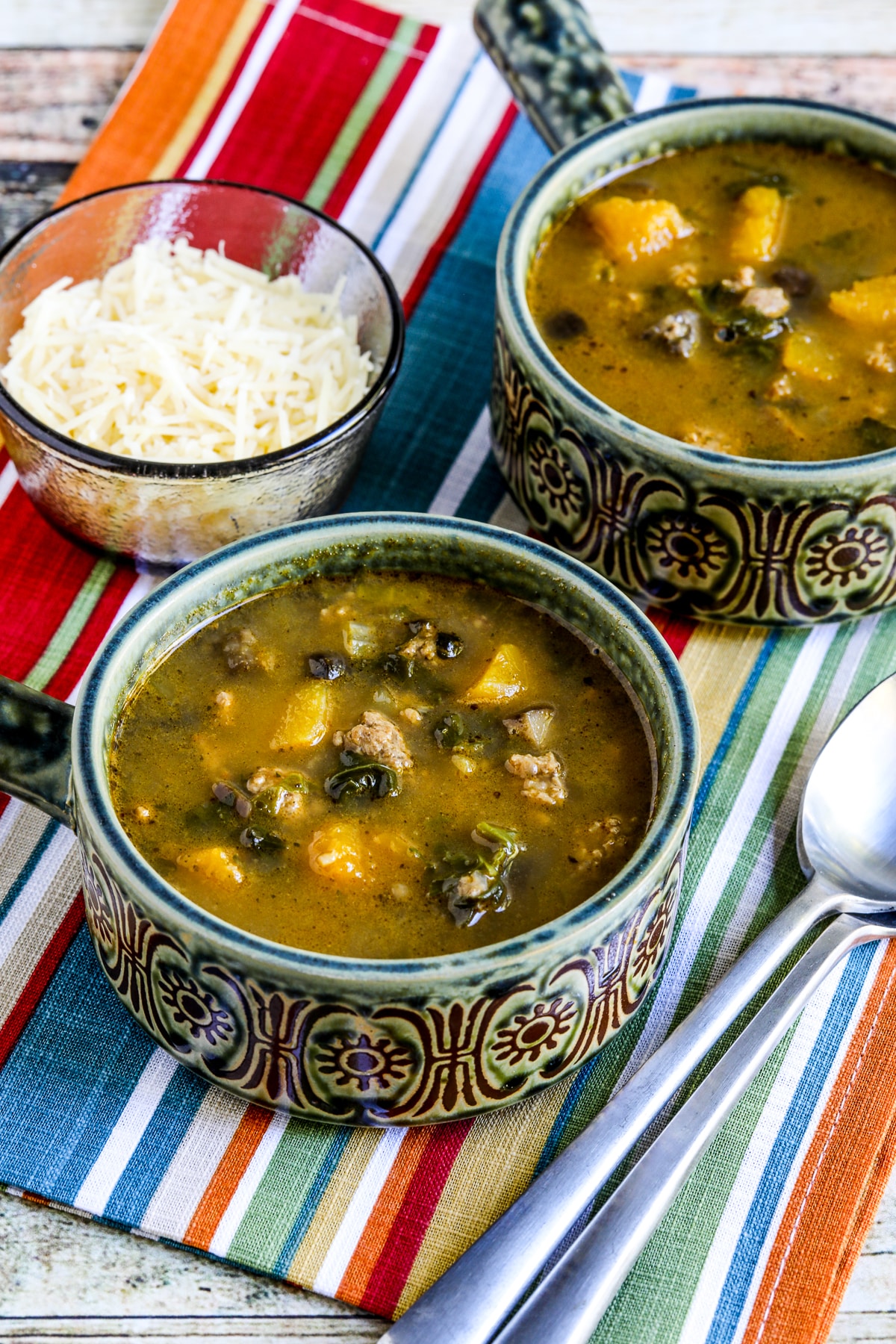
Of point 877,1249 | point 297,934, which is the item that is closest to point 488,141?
point 297,934

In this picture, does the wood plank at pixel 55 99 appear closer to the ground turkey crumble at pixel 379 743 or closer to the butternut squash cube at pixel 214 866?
the ground turkey crumble at pixel 379 743

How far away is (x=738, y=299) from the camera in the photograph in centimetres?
281

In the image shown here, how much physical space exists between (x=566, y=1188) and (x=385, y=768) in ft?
1.84

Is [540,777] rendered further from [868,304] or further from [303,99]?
[303,99]

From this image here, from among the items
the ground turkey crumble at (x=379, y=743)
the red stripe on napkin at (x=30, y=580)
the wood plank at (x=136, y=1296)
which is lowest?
the wood plank at (x=136, y=1296)

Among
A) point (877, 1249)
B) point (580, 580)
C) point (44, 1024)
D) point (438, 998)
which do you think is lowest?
point (44, 1024)

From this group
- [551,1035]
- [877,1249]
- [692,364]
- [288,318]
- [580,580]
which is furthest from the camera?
[288,318]

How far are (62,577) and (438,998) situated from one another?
1.29m

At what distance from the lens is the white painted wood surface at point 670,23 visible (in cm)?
384

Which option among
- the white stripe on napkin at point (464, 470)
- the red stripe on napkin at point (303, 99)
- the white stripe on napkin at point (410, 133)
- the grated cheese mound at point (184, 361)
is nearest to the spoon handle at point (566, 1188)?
the white stripe on napkin at point (464, 470)

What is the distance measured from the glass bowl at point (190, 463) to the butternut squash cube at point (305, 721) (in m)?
0.49

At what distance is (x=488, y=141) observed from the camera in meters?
3.52

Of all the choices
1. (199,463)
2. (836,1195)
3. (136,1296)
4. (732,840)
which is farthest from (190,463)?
(836,1195)

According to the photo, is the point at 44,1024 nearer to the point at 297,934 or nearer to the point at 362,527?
the point at 297,934
